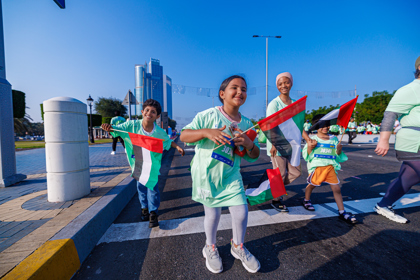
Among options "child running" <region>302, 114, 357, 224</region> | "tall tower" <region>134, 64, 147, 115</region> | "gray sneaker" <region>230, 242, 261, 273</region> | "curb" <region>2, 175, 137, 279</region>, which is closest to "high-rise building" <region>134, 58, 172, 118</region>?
"tall tower" <region>134, 64, 147, 115</region>

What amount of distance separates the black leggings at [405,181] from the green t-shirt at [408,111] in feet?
0.83

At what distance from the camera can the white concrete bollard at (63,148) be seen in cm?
306

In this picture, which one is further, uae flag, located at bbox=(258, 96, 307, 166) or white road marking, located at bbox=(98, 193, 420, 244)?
white road marking, located at bbox=(98, 193, 420, 244)

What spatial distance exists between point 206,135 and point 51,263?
5.44 feet

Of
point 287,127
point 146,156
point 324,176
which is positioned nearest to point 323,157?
point 324,176

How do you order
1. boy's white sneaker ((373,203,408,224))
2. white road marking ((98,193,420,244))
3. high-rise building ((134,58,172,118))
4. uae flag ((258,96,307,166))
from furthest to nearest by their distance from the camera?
high-rise building ((134,58,172,118))
boy's white sneaker ((373,203,408,224))
white road marking ((98,193,420,244))
uae flag ((258,96,307,166))

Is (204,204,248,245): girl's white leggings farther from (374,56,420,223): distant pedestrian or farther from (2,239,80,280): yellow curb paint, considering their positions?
(374,56,420,223): distant pedestrian

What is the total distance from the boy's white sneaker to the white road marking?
0.17 metres

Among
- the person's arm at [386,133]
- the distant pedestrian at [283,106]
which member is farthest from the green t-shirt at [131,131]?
the person's arm at [386,133]

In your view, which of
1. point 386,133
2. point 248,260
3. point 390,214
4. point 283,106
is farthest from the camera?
point 283,106

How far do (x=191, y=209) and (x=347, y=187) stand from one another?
3.60m

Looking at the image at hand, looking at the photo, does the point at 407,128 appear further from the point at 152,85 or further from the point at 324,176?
the point at 152,85

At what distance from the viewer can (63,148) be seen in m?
3.11

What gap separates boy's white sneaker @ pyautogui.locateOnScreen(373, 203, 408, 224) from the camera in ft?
8.91
